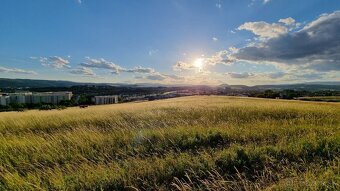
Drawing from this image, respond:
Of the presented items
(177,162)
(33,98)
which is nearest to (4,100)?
(33,98)

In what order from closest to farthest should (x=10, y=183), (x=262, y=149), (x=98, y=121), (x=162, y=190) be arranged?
(x=162, y=190) < (x=10, y=183) < (x=262, y=149) < (x=98, y=121)

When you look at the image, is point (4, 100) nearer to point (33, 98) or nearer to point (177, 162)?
point (33, 98)

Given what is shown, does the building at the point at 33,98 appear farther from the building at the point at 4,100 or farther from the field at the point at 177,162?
the field at the point at 177,162

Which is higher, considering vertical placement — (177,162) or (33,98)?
(177,162)

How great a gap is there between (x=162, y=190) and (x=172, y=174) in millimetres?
758

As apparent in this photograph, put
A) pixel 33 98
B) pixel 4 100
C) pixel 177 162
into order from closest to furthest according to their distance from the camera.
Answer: pixel 177 162 → pixel 4 100 → pixel 33 98

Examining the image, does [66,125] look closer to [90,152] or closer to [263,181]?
[90,152]

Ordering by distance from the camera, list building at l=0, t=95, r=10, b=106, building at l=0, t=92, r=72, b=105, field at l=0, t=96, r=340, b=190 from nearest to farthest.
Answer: field at l=0, t=96, r=340, b=190, building at l=0, t=95, r=10, b=106, building at l=0, t=92, r=72, b=105

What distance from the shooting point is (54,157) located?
6957 millimetres

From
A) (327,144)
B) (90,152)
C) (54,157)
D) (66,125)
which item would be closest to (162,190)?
(90,152)

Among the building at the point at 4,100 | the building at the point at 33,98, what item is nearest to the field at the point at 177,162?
the building at the point at 4,100

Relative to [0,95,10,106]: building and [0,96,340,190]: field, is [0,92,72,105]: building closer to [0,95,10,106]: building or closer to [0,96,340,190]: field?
[0,95,10,106]: building

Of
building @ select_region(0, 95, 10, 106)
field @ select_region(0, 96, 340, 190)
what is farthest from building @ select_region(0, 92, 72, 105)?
field @ select_region(0, 96, 340, 190)

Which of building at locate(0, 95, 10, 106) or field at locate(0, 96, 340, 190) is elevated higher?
field at locate(0, 96, 340, 190)
